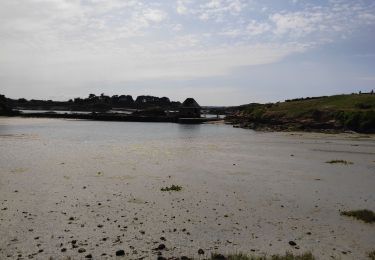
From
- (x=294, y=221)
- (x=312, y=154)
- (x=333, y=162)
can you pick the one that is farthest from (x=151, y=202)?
(x=312, y=154)

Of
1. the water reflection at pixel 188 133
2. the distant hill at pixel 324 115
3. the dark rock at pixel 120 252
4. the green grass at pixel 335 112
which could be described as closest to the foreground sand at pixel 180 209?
the dark rock at pixel 120 252

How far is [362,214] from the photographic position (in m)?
15.0

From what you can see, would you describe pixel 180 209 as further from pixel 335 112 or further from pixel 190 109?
pixel 190 109

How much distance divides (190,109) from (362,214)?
127 m

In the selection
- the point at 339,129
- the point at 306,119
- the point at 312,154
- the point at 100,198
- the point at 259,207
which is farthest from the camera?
the point at 306,119

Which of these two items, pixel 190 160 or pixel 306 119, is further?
pixel 306 119

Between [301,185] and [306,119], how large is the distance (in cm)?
6252

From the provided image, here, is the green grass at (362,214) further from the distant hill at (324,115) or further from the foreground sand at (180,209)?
the distant hill at (324,115)

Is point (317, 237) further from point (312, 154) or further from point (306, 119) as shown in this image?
point (306, 119)

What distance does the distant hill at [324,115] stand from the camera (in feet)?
228

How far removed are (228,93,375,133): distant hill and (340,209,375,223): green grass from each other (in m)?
56.6

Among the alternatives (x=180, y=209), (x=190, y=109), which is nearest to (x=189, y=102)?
(x=190, y=109)

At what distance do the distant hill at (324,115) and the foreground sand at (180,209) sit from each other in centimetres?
4438

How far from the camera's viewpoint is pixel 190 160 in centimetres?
3291
